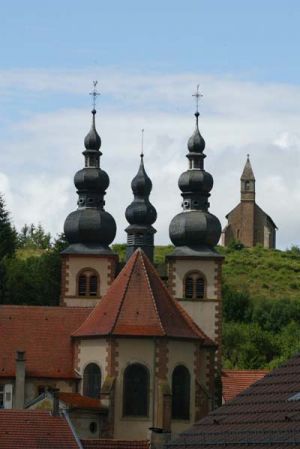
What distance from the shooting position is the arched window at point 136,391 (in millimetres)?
72750

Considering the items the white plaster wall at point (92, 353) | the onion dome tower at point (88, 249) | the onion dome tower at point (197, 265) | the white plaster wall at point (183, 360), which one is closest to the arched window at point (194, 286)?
the onion dome tower at point (197, 265)

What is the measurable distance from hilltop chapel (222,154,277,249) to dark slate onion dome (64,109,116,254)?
75253mm

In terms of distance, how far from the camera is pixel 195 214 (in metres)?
83.7

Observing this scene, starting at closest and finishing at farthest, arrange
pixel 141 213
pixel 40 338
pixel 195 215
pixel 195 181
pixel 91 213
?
pixel 40 338 → pixel 195 215 → pixel 195 181 → pixel 91 213 → pixel 141 213

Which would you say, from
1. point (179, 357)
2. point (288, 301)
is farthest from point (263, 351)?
point (179, 357)

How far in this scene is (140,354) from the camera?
73375mm

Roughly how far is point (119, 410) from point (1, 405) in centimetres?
545

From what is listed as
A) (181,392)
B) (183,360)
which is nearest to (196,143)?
(183,360)

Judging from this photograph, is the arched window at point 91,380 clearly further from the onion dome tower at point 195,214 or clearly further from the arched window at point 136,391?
the onion dome tower at point 195,214

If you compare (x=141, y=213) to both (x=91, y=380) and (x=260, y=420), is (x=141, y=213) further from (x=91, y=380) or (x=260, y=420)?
(x=260, y=420)

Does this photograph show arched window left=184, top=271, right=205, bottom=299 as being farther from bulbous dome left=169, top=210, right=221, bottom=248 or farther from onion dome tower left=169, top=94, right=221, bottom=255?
bulbous dome left=169, top=210, right=221, bottom=248

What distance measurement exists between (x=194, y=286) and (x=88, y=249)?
5.58 meters

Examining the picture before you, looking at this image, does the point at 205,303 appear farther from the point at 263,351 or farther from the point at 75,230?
the point at 263,351

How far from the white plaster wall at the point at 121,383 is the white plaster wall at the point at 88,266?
400 inches
